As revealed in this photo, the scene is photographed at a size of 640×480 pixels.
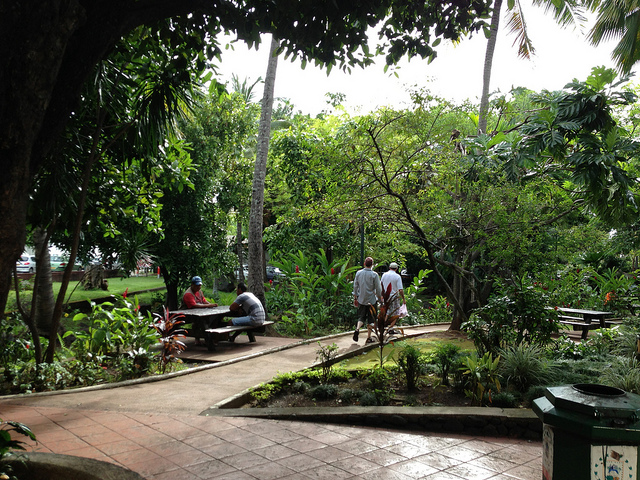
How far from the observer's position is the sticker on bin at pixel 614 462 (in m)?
2.35

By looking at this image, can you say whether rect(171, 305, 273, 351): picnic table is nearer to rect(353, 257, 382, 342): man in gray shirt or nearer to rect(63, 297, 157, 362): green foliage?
rect(63, 297, 157, 362): green foliage

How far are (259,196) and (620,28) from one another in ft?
39.0

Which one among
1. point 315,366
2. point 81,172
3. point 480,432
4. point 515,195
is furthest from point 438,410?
point 81,172

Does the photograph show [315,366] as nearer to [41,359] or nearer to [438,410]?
[438,410]

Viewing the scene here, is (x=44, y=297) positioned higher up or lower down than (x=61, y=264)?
lower down

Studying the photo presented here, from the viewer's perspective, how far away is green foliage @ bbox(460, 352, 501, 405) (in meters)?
5.83

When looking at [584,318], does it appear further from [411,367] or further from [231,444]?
[231,444]

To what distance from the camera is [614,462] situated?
2369 mm

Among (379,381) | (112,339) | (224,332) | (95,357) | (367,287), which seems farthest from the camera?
(367,287)

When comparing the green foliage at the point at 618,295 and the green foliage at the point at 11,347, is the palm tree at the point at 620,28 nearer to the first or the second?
the green foliage at the point at 618,295

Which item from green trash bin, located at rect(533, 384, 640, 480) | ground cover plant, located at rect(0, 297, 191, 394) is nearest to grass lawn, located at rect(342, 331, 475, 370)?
ground cover plant, located at rect(0, 297, 191, 394)

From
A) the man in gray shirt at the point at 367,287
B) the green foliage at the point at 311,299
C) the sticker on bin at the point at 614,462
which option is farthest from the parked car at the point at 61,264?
the sticker on bin at the point at 614,462

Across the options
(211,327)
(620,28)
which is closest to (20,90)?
(211,327)

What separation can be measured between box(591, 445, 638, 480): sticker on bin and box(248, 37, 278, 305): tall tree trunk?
11331 mm
